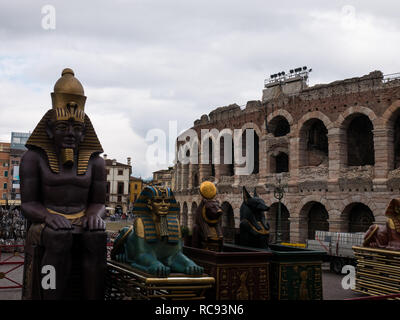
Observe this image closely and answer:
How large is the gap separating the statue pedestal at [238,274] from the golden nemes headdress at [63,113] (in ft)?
8.78

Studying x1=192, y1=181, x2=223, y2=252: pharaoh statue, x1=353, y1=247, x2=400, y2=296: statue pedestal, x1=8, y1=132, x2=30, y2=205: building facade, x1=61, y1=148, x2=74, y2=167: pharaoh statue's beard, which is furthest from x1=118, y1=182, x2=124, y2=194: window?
x1=61, y1=148, x2=74, y2=167: pharaoh statue's beard

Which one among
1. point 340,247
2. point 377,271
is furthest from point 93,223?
point 340,247

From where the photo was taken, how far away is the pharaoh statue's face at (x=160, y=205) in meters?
6.87

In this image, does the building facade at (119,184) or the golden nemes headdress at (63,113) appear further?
the building facade at (119,184)

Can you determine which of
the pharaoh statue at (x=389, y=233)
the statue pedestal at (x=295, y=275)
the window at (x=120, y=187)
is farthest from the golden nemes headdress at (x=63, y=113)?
the window at (x=120, y=187)

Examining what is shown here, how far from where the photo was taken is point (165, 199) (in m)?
6.98

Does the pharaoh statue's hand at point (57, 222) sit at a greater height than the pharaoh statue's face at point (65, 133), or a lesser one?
lesser

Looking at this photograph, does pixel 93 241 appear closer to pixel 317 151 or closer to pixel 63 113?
pixel 63 113

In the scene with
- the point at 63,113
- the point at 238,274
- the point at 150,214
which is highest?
the point at 63,113

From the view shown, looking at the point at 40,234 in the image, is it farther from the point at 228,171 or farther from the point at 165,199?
the point at 228,171

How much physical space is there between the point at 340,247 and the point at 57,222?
13333mm

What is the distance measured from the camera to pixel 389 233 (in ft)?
34.8

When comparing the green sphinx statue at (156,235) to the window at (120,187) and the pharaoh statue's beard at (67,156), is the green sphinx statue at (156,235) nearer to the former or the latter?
the pharaoh statue's beard at (67,156)
